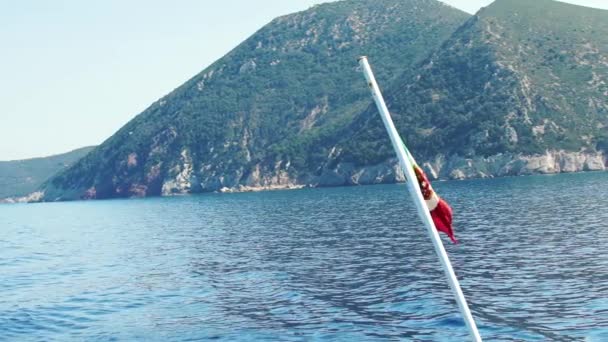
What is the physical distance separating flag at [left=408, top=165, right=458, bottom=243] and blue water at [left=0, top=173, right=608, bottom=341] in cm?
1562

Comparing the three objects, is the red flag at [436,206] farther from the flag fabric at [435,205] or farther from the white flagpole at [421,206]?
the white flagpole at [421,206]

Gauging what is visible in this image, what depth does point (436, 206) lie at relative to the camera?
14.5 meters

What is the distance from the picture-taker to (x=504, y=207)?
3716 inches

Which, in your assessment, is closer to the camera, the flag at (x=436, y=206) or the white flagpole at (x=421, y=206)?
the white flagpole at (x=421, y=206)

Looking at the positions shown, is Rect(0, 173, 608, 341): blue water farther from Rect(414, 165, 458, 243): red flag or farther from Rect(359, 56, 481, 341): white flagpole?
Rect(359, 56, 481, 341): white flagpole

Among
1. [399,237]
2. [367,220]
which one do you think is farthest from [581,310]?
[367,220]

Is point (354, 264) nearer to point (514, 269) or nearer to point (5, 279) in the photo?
point (514, 269)

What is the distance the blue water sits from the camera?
105 feet

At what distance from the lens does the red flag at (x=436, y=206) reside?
567 inches

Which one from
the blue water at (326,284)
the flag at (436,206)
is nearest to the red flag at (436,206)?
the flag at (436,206)

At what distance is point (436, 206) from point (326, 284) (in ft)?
97.5

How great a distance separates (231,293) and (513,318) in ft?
60.9

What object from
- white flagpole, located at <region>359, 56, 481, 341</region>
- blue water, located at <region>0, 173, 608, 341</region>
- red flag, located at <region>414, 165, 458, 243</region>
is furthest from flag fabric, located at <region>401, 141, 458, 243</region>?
blue water, located at <region>0, 173, 608, 341</region>

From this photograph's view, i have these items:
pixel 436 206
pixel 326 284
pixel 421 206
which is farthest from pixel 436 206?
pixel 326 284
